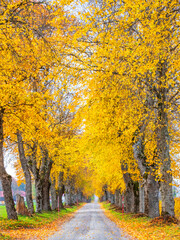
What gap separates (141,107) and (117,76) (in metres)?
3.16

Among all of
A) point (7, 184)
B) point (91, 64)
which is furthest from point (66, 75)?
point (7, 184)

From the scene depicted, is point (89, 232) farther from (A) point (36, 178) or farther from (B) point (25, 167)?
(A) point (36, 178)

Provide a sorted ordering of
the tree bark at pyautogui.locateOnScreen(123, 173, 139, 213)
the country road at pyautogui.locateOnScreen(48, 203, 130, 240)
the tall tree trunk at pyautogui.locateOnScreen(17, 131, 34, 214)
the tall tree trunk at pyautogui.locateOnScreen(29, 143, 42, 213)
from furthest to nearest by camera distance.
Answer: the tall tree trunk at pyautogui.locateOnScreen(29, 143, 42, 213) < the tree bark at pyautogui.locateOnScreen(123, 173, 139, 213) < the tall tree trunk at pyautogui.locateOnScreen(17, 131, 34, 214) < the country road at pyautogui.locateOnScreen(48, 203, 130, 240)

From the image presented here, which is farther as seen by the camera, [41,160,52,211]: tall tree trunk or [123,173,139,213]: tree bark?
[41,160,52,211]: tall tree trunk

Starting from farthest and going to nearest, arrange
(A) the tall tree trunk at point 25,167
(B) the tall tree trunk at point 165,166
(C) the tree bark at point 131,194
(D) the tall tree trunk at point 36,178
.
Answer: (D) the tall tree trunk at point 36,178 → (C) the tree bark at point 131,194 → (A) the tall tree trunk at point 25,167 → (B) the tall tree trunk at point 165,166

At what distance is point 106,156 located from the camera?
73.0 ft

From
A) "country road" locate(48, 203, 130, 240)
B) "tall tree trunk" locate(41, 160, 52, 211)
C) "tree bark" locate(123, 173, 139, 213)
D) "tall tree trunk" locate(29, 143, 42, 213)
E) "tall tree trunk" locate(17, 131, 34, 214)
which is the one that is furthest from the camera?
"tall tree trunk" locate(41, 160, 52, 211)

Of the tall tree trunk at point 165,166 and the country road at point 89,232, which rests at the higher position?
the tall tree trunk at point 165,166

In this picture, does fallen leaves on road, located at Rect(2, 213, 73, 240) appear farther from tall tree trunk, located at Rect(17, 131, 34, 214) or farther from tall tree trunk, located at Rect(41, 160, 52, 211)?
tall tree trunk, located at Rect(41, 160, 52, 211)

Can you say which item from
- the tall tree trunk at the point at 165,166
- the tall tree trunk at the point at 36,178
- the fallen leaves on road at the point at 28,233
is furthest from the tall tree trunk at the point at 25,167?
the tall tree trunk at the point at 165,166

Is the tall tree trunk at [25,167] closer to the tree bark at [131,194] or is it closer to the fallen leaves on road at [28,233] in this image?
the fallen leaves on road at [28,233]

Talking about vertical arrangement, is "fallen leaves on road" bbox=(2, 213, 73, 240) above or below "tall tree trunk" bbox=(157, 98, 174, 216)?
below

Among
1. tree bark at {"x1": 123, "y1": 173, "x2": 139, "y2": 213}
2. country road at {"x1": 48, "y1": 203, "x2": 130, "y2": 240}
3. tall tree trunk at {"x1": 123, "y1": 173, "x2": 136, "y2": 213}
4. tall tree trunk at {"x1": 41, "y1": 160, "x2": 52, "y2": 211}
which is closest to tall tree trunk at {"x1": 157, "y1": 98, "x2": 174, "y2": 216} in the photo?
country road at {"x1": 48, "y1": 203, "x2": 130, "y2": 240}

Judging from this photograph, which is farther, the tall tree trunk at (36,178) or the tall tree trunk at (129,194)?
the tall tree trunk at (36,178)
